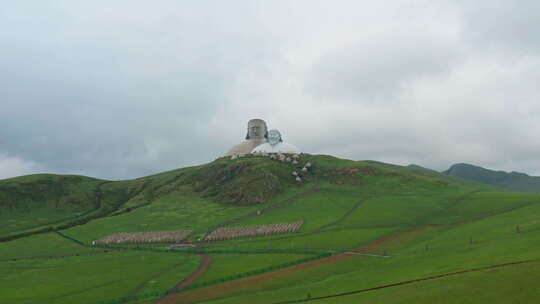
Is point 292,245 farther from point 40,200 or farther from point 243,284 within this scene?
point 40,200

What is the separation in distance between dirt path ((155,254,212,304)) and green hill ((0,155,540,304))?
465mm

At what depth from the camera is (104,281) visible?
2330 inches

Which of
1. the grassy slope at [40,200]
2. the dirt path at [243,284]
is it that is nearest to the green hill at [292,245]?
the dirt path at [243,284]

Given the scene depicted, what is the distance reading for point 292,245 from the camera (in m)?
78.1

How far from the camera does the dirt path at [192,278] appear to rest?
47378mm

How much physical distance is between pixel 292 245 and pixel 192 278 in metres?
26.6

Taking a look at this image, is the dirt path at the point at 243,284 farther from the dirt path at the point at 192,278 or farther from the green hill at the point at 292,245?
the green hill at the point at 292,245

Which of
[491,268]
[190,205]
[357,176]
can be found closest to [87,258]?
[190,205]

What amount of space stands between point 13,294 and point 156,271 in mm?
21314

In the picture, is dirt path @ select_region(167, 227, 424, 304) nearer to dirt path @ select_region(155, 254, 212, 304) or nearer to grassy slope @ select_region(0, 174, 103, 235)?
dirt path @ select_region(155, 254, 212, 304)

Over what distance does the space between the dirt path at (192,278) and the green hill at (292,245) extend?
18.3 inches

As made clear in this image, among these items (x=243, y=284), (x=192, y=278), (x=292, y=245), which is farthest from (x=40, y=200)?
(x=243, y=284)

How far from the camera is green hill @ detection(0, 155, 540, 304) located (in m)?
33.9

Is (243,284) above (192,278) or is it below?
above
